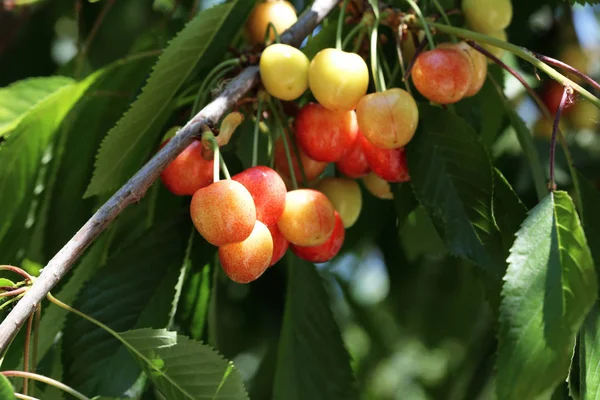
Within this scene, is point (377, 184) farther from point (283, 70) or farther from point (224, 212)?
point (224, 212)

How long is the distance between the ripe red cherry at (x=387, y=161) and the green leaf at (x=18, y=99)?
20.2 inches

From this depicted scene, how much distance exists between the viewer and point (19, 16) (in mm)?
1661

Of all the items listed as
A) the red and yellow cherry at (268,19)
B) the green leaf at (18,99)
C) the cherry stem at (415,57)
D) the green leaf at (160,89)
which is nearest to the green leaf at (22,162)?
the green leaf at (18,99)

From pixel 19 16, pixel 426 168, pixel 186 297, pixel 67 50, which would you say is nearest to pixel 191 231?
pixel 186 297

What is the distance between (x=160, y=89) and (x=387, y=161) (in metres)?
0.30

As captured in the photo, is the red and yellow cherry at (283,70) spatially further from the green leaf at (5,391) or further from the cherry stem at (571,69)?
the green leaf at (5,391)

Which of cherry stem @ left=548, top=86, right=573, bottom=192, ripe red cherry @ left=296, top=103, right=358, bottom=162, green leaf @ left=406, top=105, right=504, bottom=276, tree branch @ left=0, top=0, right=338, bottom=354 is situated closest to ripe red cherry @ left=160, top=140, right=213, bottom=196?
tree branch @ left=0, top=0, right=338, bottom=354

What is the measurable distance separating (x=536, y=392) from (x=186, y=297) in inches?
19.8

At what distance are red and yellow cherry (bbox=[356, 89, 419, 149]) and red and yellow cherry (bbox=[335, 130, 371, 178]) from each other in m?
0.09

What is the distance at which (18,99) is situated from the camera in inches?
46.5

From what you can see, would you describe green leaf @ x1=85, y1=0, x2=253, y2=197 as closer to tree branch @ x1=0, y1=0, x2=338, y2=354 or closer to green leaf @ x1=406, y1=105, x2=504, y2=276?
tree branch @ x1=0, y1=0, x2=338, y2=354

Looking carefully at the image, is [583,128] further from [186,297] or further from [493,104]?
[186,297]

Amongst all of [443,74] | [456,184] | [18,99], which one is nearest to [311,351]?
[456,184]

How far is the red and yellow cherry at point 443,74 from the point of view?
3.15 ft
